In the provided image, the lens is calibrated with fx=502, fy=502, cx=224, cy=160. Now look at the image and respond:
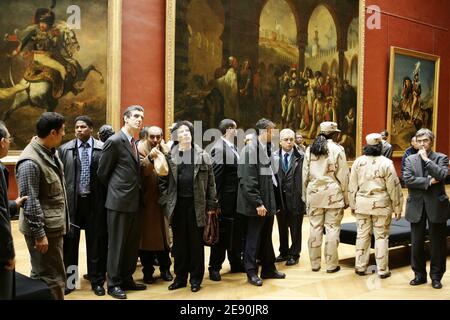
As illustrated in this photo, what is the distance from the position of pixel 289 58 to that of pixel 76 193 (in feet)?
30.4

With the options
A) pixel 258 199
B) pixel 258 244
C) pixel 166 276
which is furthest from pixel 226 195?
pixel 166 276

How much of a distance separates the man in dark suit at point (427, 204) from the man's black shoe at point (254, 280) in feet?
6.19

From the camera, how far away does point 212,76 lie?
11844 millimetres

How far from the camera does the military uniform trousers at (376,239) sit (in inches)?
255

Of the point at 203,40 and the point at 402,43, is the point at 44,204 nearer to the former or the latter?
the point at 203,40

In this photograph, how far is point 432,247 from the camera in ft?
20.2

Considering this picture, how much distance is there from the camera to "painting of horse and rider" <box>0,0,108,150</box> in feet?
31.1

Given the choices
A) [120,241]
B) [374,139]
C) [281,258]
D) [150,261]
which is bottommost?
[281,258]

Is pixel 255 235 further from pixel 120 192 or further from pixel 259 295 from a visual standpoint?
pixel 120 192

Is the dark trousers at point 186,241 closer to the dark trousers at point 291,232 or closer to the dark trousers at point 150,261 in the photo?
the dark trousers at point 150,261

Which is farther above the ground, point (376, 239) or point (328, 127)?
point (328, 127)

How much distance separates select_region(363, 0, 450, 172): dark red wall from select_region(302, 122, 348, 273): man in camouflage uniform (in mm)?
9515

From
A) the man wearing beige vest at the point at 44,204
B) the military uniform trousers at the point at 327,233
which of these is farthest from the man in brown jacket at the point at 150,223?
the military uniform trousers at the point at 327,233

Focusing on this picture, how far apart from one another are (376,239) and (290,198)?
1478 millimetres
